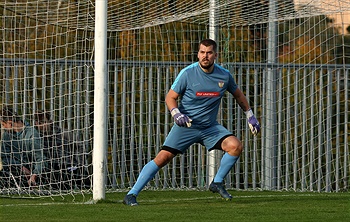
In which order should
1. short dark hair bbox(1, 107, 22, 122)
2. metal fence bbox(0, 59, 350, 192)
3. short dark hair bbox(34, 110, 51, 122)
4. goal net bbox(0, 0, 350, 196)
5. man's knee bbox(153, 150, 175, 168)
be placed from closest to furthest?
man's knee bbox(153, 150, 175, 168)
short dark hair bbox(1, 107, 22, 122)
short dark hair bbox(34, 110, 51, 122)
goal net bbox(0, 0, 350, 196)
metal fence bbox(0, 59, 350, 192)

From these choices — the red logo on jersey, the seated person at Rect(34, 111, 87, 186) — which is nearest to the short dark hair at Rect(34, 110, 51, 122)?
the seated person at Rect(34, 111, 87, 186)

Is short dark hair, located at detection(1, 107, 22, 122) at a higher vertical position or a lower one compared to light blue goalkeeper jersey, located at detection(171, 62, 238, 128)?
lower

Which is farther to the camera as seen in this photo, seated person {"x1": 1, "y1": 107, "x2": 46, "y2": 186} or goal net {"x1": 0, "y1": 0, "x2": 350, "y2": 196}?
goal net {"x1": 0, "y1": 0, "x2": 350, "y2": 196}

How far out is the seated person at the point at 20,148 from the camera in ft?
37.0

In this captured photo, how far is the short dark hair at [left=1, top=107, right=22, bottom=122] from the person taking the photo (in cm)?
1151

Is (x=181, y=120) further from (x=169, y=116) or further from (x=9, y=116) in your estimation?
(x=169, y=116)

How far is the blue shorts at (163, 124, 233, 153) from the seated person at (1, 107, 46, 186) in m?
2.54

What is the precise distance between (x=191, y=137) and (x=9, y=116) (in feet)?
10.7

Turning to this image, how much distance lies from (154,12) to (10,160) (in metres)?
2.76

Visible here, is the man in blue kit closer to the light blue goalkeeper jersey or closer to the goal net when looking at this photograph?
the light blue goalkeeper jersey

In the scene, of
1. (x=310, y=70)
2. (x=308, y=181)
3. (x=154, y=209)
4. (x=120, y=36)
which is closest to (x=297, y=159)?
(x=308, y=181)

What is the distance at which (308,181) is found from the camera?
13195mm

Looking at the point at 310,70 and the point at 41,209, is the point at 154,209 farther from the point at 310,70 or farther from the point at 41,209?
the point at 310,70

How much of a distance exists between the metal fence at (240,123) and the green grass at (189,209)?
1.99m
